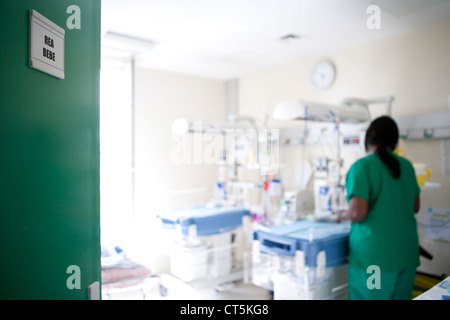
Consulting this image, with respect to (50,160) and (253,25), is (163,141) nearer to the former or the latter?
(253,25)

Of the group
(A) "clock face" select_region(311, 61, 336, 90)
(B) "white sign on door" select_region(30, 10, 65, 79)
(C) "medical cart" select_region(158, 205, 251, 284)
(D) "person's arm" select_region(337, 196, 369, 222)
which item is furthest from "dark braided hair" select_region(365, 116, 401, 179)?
(B) "white sign on door" select_region(30, 10, 65, 79)

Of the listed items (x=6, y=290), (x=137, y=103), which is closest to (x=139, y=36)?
(x=137, y=103)

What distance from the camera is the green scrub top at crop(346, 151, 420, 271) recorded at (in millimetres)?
2021

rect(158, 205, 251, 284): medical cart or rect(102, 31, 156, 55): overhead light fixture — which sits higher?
rect(102, 31, 156, 55): overhead light fixture

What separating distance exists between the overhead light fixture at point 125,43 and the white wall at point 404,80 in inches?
60.5

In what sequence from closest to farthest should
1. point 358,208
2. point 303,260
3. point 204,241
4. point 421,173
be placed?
point 358,208 → point 303,260 → point 421,173 → point 204,241

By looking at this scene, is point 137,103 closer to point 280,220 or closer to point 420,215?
point 280,220

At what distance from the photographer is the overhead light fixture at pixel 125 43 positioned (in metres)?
2.92

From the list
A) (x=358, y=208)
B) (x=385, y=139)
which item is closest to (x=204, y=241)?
(x=358, y=208)

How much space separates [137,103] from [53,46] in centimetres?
303

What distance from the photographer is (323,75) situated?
337 cm

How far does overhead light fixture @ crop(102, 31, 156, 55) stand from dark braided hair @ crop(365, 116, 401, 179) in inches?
81.7

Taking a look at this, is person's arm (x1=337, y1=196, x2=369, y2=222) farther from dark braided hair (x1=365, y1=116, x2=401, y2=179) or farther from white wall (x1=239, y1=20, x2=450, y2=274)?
white wall (x1=239, y1=20, x2=450, y2=274)

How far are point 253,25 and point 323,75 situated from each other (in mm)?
1028
